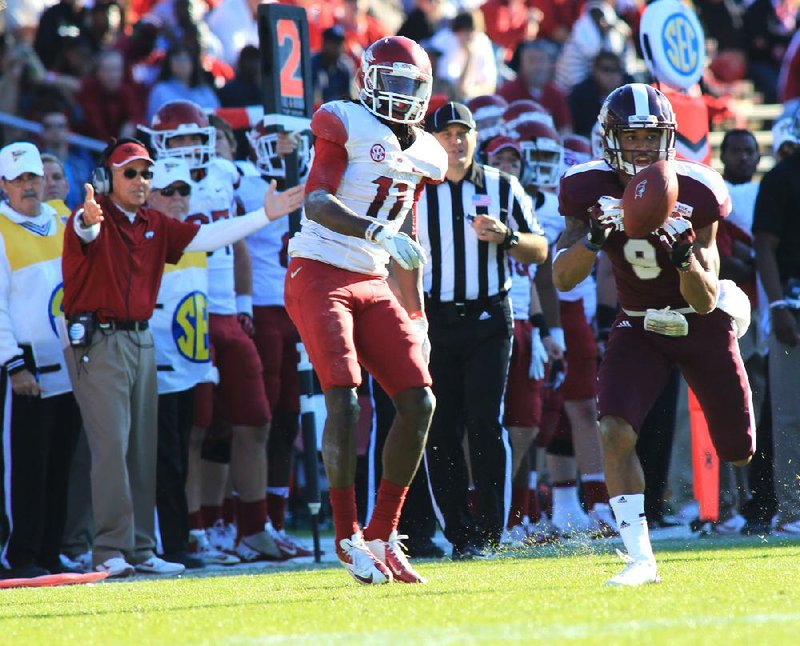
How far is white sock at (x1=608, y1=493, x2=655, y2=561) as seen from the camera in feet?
17.6

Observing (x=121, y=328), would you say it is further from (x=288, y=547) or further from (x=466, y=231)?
(x=466, y=231)

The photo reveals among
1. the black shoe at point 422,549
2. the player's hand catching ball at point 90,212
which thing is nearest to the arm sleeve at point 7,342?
the player's hand catching ball at point 90,212

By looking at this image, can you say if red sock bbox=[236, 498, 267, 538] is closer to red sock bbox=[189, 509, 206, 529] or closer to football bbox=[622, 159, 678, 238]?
red sock bbox=[189, 509, 206, 529]

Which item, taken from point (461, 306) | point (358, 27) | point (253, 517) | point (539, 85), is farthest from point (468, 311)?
point (358, 27)

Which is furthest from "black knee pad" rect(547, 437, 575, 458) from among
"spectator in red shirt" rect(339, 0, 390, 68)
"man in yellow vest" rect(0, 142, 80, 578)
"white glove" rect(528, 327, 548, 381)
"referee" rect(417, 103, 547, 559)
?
"spectator in red shirt" rect(339, 0, 390, 68)

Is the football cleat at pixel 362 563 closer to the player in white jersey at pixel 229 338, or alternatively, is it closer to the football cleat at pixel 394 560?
the football cleat at pixel 394 560

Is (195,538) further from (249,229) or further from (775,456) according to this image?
(775,456)

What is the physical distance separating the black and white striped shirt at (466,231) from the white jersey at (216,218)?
1.29 meters

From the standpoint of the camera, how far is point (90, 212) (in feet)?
23.4

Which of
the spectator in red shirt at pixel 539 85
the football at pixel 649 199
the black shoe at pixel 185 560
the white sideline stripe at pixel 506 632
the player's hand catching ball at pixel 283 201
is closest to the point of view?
→ the white sideline stripe at pixel 506 632

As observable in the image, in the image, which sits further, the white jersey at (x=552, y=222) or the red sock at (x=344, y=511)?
the white jersey at (x=552, y=222)

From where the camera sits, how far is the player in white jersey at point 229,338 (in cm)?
819

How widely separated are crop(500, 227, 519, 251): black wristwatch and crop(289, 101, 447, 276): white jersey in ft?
5.43

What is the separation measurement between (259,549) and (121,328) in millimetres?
1472
